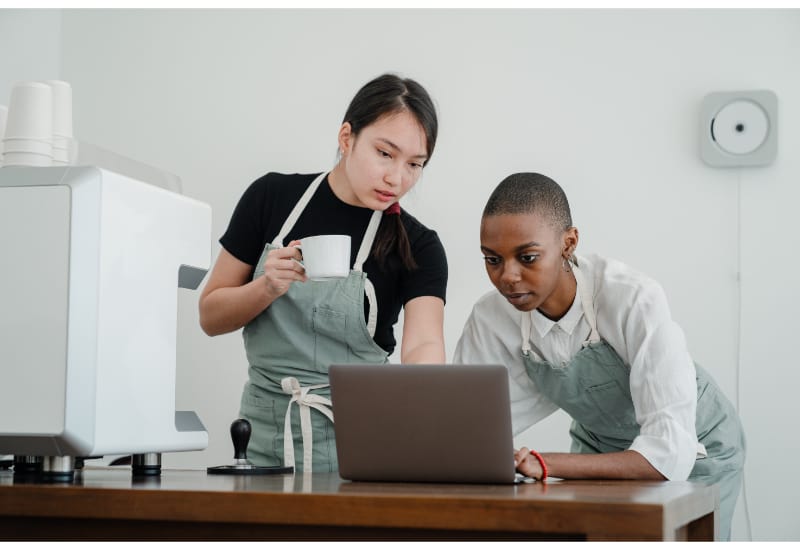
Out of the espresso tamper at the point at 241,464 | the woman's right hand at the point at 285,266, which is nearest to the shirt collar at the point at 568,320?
the woman's right hand at the point at 285,266

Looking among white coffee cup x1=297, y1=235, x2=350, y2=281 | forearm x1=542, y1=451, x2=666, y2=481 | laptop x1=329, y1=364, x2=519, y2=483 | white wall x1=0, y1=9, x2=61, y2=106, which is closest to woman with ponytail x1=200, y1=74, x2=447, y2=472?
white coffee cup x1=297, y1=235, x2=350, y2=281

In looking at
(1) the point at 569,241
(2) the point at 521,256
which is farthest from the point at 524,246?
(1) the point at 569,241

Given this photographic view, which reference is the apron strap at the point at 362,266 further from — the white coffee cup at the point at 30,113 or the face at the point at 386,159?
the white coffee cup at the point at 30,113

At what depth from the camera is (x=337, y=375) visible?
1.21 meters

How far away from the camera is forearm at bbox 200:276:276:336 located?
170cm

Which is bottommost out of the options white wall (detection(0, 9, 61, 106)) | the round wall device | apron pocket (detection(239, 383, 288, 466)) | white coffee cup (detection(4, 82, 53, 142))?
apron pocket (detection(239, 383, 288, 466))

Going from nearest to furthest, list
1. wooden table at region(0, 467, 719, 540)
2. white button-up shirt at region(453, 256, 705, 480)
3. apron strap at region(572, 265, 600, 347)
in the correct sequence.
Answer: wooden table at region(0, 467, 719, 540) → white button-up shirt at region(453, 256, 705, 480) → apron strap at region(572, 265, 600, 347)

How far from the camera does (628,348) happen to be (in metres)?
1.69

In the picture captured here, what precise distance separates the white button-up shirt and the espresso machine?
2.45 ft

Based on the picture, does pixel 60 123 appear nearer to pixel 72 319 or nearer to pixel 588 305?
pixel 72 319

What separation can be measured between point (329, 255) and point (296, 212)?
481mm

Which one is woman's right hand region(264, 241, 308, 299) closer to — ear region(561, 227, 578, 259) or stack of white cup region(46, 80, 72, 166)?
stack of white cup region(46, 80, 72, 166)

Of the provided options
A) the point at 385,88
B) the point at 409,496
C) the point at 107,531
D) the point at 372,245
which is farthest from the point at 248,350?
the point at 409,496
